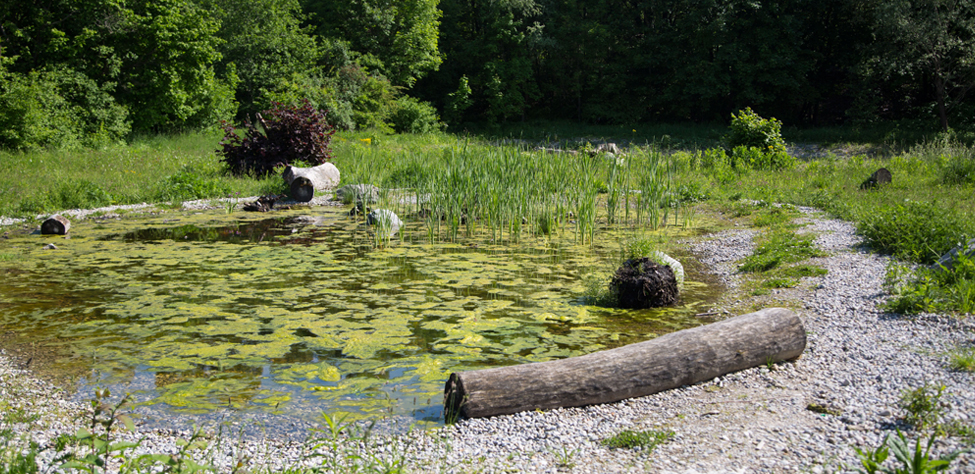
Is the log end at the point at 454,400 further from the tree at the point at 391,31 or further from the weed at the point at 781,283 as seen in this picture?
the tree at the point at 391,31

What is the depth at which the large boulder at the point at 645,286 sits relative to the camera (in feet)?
18.7

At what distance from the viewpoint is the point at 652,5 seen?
27.4 m

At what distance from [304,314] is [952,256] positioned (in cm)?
537

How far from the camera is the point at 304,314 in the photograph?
5582 mm

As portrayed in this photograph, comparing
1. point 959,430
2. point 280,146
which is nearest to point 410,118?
point 280,146

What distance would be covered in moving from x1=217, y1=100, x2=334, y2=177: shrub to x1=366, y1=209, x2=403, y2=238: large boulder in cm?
457

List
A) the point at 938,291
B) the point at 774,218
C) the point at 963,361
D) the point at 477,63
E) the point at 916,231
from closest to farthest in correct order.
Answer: the point at 963,361, the point at 938,291, the point at 916,231, the point at 774,218, the point at 477,63

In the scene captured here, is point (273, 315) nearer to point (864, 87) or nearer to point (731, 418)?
point (731, 418)

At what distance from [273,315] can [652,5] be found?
25.7 meters

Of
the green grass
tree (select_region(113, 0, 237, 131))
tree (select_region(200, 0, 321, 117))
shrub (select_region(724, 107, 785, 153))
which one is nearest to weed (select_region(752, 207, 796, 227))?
the green grass

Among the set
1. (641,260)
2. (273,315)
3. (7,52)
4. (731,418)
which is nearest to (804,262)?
(641,260)

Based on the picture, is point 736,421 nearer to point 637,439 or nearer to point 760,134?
point 637,439

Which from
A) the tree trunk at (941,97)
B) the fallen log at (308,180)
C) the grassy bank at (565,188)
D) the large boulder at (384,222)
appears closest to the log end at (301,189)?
the fallen log at (308,180)

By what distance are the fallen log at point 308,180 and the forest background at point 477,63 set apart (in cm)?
452
